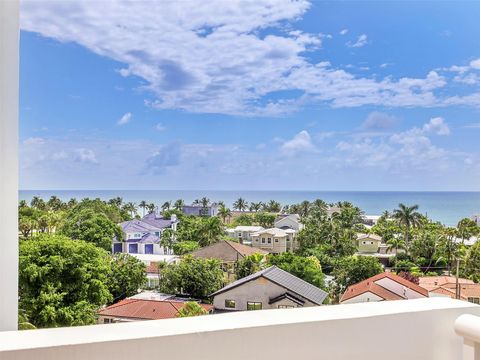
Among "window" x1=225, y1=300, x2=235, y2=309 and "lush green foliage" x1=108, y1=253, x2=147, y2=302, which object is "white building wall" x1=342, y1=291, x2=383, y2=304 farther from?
"lush green foliage" x1=108, y1=253, x2=147, y2=302

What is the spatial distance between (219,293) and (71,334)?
2.05 ft

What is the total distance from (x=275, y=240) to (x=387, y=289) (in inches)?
21.0

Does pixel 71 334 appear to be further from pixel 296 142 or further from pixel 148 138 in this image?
pixel 296 142

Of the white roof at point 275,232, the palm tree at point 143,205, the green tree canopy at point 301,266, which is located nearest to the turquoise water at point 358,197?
the palm tree at point 143,205

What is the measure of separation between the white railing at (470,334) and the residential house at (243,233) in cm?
80

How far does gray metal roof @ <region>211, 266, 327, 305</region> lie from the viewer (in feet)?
6.18

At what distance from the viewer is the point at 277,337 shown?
5.00 feet

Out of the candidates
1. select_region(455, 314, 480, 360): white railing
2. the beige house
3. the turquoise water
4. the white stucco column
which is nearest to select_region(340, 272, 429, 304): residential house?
the beige house

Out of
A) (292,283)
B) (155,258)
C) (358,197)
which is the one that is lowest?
(292,283)

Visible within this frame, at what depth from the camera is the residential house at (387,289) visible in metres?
1.99

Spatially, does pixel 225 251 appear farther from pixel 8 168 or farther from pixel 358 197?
pixel 8 168

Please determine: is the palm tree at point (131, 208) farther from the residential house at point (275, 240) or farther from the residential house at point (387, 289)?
the residential house at point (387, 289)

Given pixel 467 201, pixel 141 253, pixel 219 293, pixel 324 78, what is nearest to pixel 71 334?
pixel 141 253

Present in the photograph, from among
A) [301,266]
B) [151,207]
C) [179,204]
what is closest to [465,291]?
[301,266]
